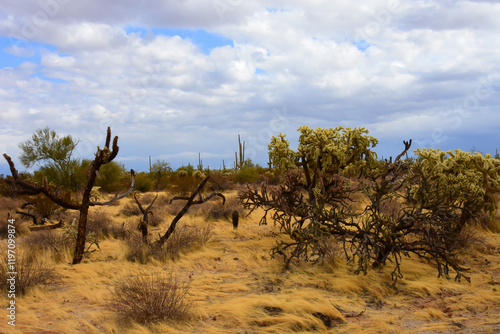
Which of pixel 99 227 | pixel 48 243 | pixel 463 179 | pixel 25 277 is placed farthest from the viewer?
pixel 99 227

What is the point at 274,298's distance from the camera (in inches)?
228

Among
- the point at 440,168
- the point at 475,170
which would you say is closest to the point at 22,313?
the point at 440,168

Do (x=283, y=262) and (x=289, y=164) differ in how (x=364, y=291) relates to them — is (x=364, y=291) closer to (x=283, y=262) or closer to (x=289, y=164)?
(x=283, y=262)

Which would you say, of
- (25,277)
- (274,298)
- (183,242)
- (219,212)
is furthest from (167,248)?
(219,212)

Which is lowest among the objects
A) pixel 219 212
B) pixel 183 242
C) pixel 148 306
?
pixel 148 306

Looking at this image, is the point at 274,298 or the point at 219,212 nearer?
the point at 274,298

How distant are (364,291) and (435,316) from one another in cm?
129

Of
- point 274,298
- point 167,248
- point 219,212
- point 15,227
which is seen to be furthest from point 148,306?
point 219,212

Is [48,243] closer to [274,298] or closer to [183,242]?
[183,242]

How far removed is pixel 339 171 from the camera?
362 inches

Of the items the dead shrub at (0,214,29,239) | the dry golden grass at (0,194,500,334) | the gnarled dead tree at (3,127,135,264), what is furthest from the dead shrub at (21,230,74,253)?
the dead shrub at (0,214,29,239)

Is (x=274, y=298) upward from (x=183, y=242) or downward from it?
downward

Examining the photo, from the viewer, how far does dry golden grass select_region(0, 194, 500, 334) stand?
4980 mm

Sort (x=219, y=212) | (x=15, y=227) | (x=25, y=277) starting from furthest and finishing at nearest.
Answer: (x=219, y=212) → (x=15, y=227) → (x=25, y=277)
